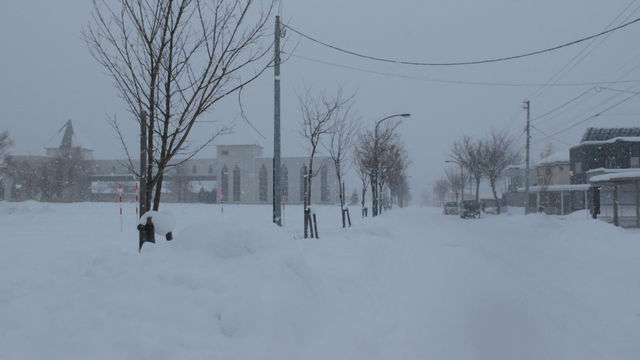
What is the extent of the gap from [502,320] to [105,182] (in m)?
92.5

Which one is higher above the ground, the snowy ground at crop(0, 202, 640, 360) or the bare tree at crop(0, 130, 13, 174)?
the bare tree at crop(0, 130, 13, 174)

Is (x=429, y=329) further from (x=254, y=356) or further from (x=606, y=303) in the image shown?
(x=606, y=303)

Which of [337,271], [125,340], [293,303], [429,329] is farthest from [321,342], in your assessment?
[337,271]

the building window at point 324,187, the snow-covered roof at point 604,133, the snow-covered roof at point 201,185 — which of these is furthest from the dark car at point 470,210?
the snow-covered roof at point 201,185

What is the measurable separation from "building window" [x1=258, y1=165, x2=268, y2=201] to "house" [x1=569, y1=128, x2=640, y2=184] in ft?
175

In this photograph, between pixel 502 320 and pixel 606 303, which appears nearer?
pixel 502 320

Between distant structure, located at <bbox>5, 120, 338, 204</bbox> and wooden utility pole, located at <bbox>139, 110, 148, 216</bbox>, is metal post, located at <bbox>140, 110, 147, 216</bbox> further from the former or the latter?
distant structure, located at <bbox>5, 120, 338, 204</bbox>

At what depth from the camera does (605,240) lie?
46.5ft

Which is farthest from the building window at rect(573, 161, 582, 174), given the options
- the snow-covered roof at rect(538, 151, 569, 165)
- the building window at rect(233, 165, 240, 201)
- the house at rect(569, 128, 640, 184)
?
the building window at rect(233, 165, 240, 201)

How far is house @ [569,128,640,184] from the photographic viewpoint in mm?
41500


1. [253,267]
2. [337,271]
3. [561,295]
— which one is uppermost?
[253,267]

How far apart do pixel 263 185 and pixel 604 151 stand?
190 ft

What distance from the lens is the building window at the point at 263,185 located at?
83562 millimetres

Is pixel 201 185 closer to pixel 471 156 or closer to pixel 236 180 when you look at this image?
pixel 236 180
